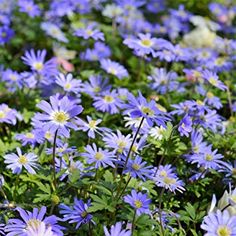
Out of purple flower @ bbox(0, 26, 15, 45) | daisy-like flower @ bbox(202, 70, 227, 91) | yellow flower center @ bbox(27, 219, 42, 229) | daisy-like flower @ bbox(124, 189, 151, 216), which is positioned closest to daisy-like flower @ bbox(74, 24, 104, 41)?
purple flower @ bbox(0, 26, 15, 45)

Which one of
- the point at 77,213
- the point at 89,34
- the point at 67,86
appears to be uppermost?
the point at 89,34

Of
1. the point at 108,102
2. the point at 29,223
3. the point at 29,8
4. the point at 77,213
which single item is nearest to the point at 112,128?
the point at 108,102

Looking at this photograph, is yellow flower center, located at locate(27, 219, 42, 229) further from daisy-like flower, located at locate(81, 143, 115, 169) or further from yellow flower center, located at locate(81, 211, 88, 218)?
daisy-like flower, located at locate(81, 143, 115, 169)

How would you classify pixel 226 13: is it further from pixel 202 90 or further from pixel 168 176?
pixel 168 176

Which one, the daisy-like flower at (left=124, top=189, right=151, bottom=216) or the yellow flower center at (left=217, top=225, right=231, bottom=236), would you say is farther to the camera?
the daisy-like flower at (left=124, top=189, right=151, bottom=216)

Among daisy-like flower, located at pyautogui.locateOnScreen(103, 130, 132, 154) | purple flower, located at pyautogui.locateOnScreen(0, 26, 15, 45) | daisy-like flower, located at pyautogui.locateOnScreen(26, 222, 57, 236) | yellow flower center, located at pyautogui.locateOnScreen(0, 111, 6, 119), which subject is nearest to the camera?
daisy-like flower, located at pyautogui.locateOnScreen(26, 222, 57, 236)

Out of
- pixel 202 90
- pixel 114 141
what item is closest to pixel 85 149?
pixel 114 141

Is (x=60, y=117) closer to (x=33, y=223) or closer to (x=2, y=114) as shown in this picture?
(x=33, y=223)
